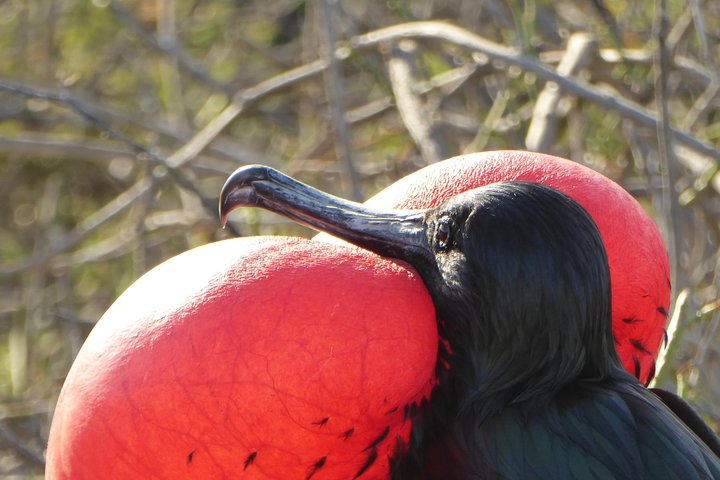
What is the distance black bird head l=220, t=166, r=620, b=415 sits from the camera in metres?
1.31

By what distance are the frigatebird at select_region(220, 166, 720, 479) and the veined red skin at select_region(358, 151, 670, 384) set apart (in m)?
0.07

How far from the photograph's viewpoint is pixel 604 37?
8.17ft

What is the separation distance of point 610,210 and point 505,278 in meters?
0.20

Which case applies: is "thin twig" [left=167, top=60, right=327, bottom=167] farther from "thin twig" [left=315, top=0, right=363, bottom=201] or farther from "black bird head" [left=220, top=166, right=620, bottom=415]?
"black bird head" [left=220, top=166, right=620, bottom=415]

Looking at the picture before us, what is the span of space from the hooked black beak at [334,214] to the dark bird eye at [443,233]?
1 cm

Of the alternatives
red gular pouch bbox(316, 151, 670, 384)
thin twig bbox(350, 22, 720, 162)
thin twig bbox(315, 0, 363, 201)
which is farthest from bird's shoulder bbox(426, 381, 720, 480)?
thin twig bbox(315, 0, 363, 201)

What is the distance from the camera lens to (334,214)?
136 centimetres

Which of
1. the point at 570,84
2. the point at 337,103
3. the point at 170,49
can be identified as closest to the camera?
the point at 570,84

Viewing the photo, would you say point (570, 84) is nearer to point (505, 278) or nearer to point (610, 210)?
point (610, 210)

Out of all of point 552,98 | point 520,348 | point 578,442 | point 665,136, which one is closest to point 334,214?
point 520,348

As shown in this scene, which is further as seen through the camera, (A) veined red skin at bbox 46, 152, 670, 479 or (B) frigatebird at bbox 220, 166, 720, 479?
(B) frigatebird at bbox 220, 166, 720, 479

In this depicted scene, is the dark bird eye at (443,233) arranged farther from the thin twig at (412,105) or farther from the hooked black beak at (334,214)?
the thin twig at (412,105)

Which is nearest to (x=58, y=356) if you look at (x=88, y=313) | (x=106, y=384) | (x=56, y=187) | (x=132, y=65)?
(x=88, y=313)

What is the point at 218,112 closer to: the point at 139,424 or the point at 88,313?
the point at 88,313
